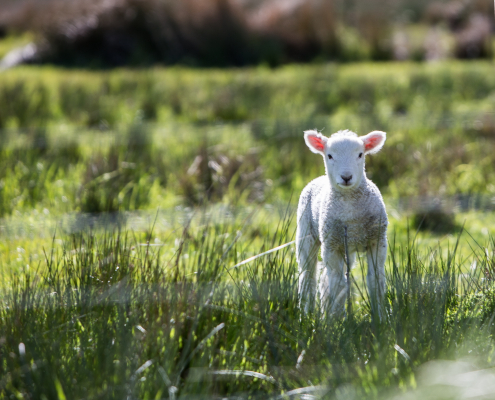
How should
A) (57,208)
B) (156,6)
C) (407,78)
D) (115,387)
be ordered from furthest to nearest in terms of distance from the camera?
(156,6) → (407,78) → (57,208) → (115,387)

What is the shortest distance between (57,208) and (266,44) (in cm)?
971

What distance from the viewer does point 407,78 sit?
11344 mm

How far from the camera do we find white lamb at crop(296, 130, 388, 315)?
2.93 m

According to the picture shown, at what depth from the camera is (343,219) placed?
3.00 m

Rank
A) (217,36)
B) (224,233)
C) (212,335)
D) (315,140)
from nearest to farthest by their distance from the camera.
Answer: (212,335)
(315,140)
(224,233)
(217,36)

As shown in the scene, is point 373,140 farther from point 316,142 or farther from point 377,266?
point 377,266

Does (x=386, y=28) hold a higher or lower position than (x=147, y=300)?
higher

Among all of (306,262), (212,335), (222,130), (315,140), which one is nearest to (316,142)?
(315,140)

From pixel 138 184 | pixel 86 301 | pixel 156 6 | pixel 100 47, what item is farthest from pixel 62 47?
pixel 86 301

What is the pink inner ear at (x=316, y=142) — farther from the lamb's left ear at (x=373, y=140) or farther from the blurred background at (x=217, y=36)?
the blurred background at (x=217, y=36)

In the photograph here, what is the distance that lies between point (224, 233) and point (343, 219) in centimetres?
71

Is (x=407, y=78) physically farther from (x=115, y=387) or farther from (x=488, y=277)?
(x=115, y=387)

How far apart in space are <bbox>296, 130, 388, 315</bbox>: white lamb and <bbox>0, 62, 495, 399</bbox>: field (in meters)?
0.11

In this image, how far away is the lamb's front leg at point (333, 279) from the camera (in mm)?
2967
